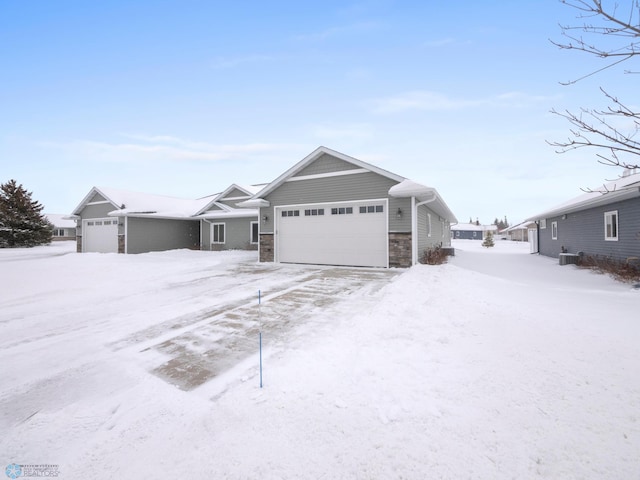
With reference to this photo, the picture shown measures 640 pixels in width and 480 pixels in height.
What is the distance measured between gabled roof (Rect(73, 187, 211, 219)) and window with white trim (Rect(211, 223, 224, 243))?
2243 millimetres

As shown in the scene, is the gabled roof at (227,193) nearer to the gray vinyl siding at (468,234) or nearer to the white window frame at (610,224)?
the white window frame at (610,224)

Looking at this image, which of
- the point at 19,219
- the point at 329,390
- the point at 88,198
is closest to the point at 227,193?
the point at 88,198

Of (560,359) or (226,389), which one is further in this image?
(560,359)

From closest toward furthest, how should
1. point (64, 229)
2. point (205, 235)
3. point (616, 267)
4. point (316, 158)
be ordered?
1. point (616, 267)
2. point (316, 158)
3. point (205, 235)
4. point (64, 229)

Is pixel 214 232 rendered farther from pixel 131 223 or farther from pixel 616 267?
pixel 616 267

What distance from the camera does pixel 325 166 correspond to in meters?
12.2

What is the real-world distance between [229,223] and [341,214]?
36.1 ft

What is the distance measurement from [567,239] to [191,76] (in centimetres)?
2445

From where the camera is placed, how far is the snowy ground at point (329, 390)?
1881 millimetres

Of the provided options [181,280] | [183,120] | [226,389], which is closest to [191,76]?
[183,120]

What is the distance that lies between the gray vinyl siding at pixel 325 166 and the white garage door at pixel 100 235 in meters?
16.1

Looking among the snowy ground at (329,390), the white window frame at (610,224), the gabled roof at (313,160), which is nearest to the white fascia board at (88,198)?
the gabled roof at (313,160)

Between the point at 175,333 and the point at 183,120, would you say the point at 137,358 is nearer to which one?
the point at 175,333

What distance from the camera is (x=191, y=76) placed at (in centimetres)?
1662
